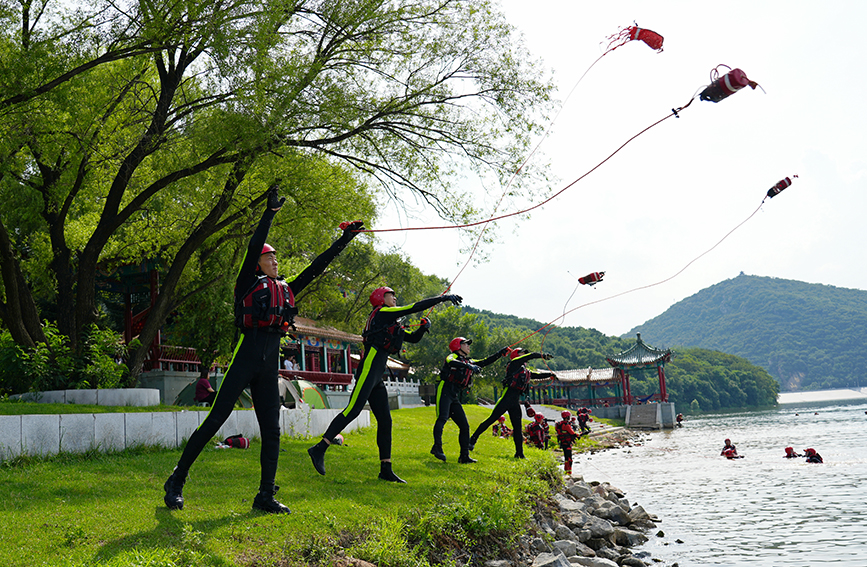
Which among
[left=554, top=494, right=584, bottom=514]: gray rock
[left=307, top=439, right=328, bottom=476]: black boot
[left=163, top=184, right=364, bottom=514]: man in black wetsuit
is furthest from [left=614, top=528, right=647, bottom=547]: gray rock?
[left=163, top=184, right=364, bottom=514]: man in black wetsuit

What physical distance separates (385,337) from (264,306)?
242 cm

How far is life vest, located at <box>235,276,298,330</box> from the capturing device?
5480 millimetres

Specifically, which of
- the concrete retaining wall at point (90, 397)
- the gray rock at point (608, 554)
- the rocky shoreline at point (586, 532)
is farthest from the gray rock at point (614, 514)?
the concrete retaining wall at point (90, 397)

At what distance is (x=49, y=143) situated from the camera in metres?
11.6

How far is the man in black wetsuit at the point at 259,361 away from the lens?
541 cm

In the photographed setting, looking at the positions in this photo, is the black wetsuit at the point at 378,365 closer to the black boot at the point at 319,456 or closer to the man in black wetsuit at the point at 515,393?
the black boot at the point at 319,456

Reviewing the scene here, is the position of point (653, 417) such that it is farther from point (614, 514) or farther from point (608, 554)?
point (608, 554)

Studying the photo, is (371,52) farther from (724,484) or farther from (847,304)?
(847,304)

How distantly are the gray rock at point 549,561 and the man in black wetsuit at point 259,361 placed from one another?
2983 millimetres

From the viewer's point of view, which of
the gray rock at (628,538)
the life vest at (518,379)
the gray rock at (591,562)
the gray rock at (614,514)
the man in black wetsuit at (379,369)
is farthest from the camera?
the life vest at (518,379)

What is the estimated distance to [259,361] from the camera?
18.1 ft

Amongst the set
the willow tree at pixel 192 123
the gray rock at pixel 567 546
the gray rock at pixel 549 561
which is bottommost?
the gray rock at pixel 567 546

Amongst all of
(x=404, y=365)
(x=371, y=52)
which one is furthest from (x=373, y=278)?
(x=371, y=52)

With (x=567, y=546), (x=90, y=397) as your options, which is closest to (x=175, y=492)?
(x=567, y=546)
